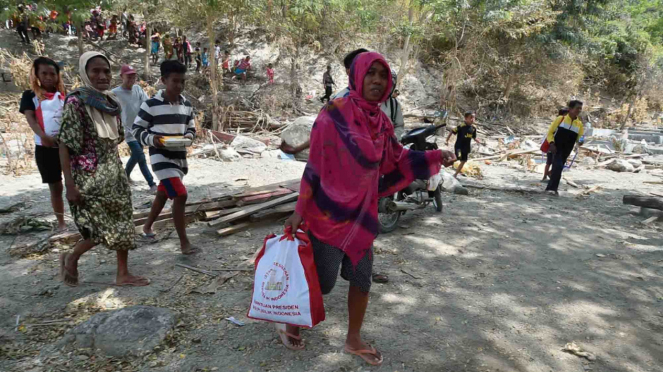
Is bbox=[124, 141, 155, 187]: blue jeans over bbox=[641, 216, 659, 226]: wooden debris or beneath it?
over

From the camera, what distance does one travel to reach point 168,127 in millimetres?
3635

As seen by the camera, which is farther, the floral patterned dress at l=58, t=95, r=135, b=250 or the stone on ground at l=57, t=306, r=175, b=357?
the floral patterned dress at l=58, t=95, r=135, b=250

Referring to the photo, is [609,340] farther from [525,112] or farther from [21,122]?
[525,112]

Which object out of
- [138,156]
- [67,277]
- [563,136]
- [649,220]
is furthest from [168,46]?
[649,220]

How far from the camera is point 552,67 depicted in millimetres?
19953

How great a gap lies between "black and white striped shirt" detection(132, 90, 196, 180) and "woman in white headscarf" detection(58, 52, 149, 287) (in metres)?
0.48

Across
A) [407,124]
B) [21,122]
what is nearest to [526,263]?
[21,122]

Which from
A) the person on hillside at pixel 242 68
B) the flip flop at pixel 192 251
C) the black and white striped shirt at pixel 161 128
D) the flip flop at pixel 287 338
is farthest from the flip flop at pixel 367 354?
the person on hillside at pixel 242 68

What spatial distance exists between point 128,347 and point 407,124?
50.5 feet

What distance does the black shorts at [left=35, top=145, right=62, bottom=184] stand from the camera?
391 centimetres

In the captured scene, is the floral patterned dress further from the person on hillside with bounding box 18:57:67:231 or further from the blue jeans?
the blue jeans

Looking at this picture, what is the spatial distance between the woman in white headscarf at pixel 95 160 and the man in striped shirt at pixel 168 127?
478 mm

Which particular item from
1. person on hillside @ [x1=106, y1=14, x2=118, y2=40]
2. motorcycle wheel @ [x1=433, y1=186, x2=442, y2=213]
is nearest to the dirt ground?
motorcycle wheel @ [x1=433, y1=186, x2=442, y2=213]

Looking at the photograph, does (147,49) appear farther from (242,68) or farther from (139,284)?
(139,284)
